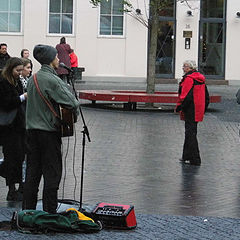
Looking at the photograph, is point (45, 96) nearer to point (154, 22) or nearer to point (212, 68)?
point (154, 22)

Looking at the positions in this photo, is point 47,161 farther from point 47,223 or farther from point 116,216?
point 116,216

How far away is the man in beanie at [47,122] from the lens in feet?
24.5

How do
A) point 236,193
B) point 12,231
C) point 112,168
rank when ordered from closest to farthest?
point 12,231 → point 236,193 → point 112,168

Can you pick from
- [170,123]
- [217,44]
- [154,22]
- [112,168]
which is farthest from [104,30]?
[112,168]

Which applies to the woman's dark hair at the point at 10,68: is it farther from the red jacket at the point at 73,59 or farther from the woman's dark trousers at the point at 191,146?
the red jacket at the point at 73,59

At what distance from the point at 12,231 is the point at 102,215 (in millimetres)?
918

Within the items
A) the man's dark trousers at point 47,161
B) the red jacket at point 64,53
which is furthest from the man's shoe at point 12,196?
the red jacket at point 64,53

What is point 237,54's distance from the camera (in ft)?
107

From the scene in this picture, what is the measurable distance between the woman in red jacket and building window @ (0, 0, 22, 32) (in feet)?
69.5

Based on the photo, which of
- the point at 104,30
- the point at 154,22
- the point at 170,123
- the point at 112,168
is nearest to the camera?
the point at 112,168

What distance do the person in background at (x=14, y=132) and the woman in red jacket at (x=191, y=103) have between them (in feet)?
11.9

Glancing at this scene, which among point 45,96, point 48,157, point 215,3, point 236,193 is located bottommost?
point 236,193

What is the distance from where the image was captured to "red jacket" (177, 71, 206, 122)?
12047 millimetres

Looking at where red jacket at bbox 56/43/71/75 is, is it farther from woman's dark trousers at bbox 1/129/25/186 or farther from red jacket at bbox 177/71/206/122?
woman's dark trousers at bbox 1/129/25/186
